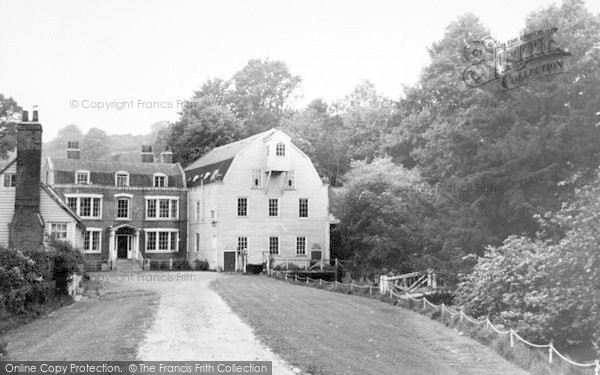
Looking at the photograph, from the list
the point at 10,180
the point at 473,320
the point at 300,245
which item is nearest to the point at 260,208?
the point at 300,245

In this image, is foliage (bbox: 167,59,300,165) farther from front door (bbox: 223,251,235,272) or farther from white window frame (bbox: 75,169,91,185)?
front door (bbox: 223,251,235,272)

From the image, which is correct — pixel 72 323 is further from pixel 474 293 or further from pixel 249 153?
pixel 249 153

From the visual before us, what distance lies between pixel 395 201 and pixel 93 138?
10243 cm

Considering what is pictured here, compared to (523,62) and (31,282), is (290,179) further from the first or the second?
(31,282)

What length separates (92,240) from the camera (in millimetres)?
50562

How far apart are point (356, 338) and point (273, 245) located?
31268 mm

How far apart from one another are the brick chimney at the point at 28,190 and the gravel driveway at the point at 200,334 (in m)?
7.33

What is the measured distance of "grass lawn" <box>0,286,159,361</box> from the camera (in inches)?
602

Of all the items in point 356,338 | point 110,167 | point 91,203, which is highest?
point 110,167

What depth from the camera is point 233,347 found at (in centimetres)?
1622

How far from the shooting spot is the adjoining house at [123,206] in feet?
166

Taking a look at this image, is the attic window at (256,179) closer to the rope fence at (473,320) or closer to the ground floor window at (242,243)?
the ground floor window at (242,243)

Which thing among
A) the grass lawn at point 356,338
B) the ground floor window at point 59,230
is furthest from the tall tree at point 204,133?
the grass lawn at point 356,338

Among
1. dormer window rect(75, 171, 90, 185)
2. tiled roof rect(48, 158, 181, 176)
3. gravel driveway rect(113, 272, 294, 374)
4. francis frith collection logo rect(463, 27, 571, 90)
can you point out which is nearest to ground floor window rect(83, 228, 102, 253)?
dormer window rect(75, 171, 90, 185)
